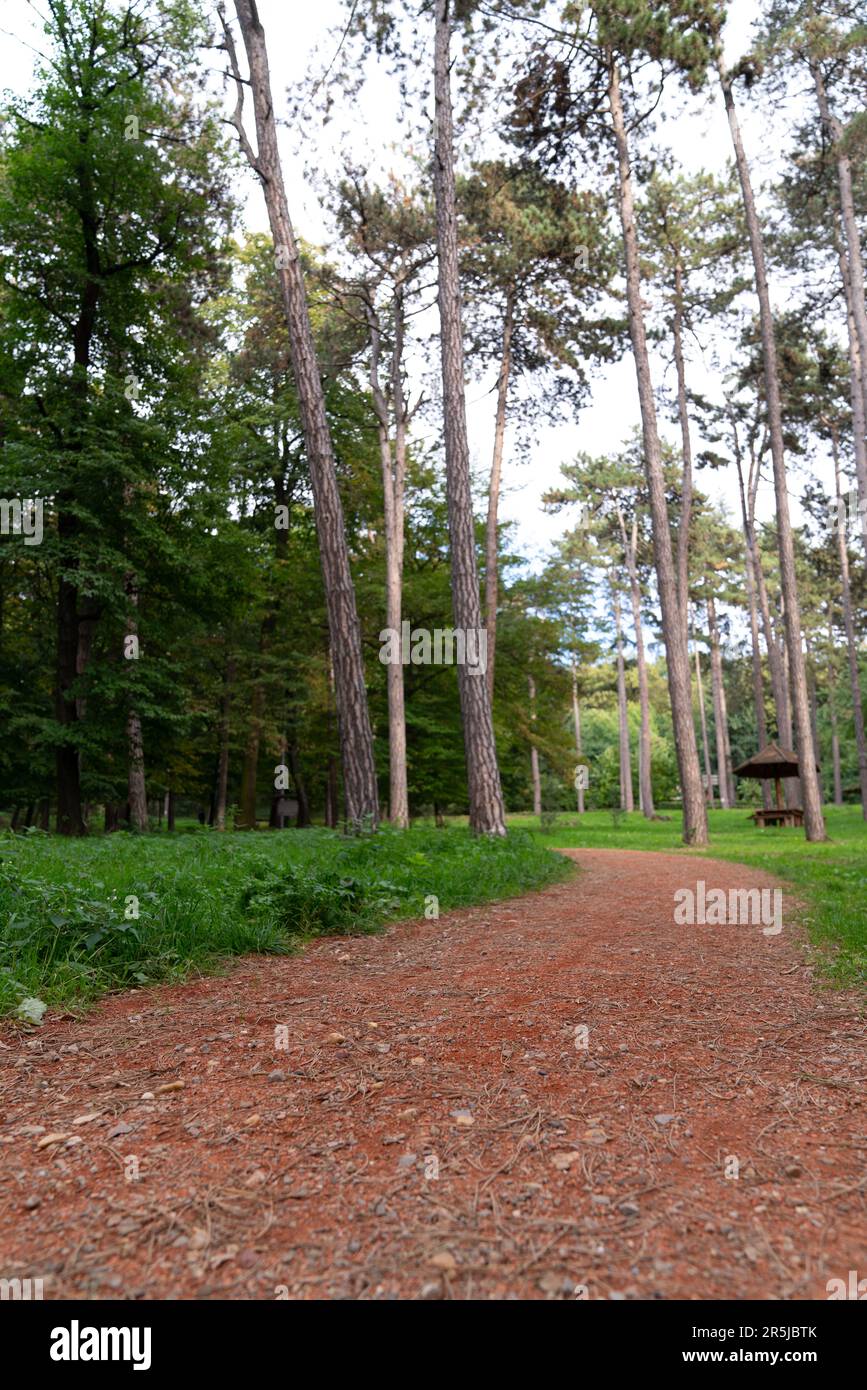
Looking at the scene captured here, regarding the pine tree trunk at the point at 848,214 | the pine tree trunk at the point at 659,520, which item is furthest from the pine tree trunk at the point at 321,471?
the pine tree trunk at the point at 848,214

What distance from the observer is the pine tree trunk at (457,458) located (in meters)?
12.5

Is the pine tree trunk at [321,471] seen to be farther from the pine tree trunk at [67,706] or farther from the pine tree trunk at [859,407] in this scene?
the pine tree trunk at [859,407]

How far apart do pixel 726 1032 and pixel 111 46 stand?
19.6 metres

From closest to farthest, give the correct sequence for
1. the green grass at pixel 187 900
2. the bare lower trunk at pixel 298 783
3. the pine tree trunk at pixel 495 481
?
the green grass at pixel 187 900
the pine tree trunk at pixel 495 481
the bare lower trunk at pixel 298 783

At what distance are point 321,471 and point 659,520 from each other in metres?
8.34

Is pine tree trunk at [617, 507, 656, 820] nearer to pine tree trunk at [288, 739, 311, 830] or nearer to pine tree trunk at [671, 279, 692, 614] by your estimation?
pine tree trunk at [671, 279, 692, 614]

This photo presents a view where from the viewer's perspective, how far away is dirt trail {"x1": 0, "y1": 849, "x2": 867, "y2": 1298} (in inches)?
73.0

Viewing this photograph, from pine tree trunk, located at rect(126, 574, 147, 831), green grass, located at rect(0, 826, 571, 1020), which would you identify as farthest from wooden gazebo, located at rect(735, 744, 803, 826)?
green grass, located at rect(0, 826, 571, 1020)

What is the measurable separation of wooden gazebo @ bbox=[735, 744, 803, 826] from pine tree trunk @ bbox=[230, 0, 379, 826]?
21509 millimetres

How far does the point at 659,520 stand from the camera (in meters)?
16.8

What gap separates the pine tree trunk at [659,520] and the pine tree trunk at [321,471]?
783cm

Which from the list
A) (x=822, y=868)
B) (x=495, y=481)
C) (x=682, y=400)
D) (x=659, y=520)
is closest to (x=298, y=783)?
(x=495, y=481)

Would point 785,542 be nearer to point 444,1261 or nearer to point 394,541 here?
point 394,541
